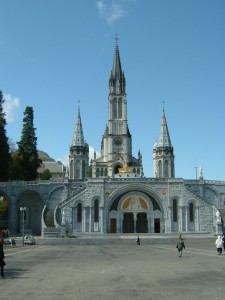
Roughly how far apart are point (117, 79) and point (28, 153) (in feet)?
102

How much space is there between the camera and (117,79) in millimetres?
91750

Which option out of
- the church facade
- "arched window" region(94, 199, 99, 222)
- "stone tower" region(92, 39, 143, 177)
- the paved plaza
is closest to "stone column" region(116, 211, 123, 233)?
the church facade

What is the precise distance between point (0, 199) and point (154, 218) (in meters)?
24.7

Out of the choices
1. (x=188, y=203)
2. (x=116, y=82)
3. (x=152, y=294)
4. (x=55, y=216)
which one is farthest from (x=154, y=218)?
(x=152, y=294)

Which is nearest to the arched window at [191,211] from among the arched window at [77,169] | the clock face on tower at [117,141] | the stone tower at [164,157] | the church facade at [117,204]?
the church facade at [117,204]

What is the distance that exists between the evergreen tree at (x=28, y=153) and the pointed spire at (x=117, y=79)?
24.9 metres

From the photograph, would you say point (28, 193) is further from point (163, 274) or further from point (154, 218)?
point (163, 274)

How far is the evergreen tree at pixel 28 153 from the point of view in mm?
69625

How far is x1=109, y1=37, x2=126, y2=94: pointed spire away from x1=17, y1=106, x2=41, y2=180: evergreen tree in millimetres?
24874

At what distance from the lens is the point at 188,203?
65.2 m

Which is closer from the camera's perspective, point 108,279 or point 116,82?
point 108,279

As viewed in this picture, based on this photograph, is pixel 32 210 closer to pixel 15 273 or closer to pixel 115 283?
pixel 15 273

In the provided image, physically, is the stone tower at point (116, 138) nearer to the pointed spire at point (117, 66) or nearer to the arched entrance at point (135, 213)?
the pointed spire at point (117, 66)

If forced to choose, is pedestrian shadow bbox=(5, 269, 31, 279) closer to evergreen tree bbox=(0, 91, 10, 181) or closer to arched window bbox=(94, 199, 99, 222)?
evergreen tree bbox=(0, 91, 10, 181)
